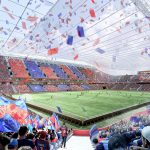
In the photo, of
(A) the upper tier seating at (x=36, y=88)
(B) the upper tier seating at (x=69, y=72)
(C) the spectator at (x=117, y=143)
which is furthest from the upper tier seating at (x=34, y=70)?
(C) the spectator at (x=117, y=143)

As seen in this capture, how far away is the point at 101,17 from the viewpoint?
407 inches

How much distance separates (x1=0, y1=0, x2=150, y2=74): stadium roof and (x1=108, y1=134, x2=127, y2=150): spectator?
6842 millimetres

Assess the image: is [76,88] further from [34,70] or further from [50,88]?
[34,70]

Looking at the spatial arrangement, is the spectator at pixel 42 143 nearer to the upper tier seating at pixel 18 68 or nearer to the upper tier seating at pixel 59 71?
the upper tier seating at pixel 18 68

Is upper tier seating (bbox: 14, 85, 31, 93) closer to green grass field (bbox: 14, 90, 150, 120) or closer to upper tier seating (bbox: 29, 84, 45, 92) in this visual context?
upper tier seating (bbox: 29, 84, 45, 92)

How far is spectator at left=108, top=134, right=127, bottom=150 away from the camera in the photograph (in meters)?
2.29

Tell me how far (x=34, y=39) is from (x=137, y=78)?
5048cm

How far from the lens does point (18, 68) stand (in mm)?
51781

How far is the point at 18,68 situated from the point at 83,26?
42325 mm

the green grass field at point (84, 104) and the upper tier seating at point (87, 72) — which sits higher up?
the upper tier seating at point (87, 72)

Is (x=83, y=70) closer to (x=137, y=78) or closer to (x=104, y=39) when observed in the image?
(x=137, y=78)

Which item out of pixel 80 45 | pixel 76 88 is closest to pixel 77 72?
pixel 76 88

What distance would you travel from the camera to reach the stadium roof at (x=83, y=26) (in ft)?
29.9

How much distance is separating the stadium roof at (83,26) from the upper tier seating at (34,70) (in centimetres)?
3614
